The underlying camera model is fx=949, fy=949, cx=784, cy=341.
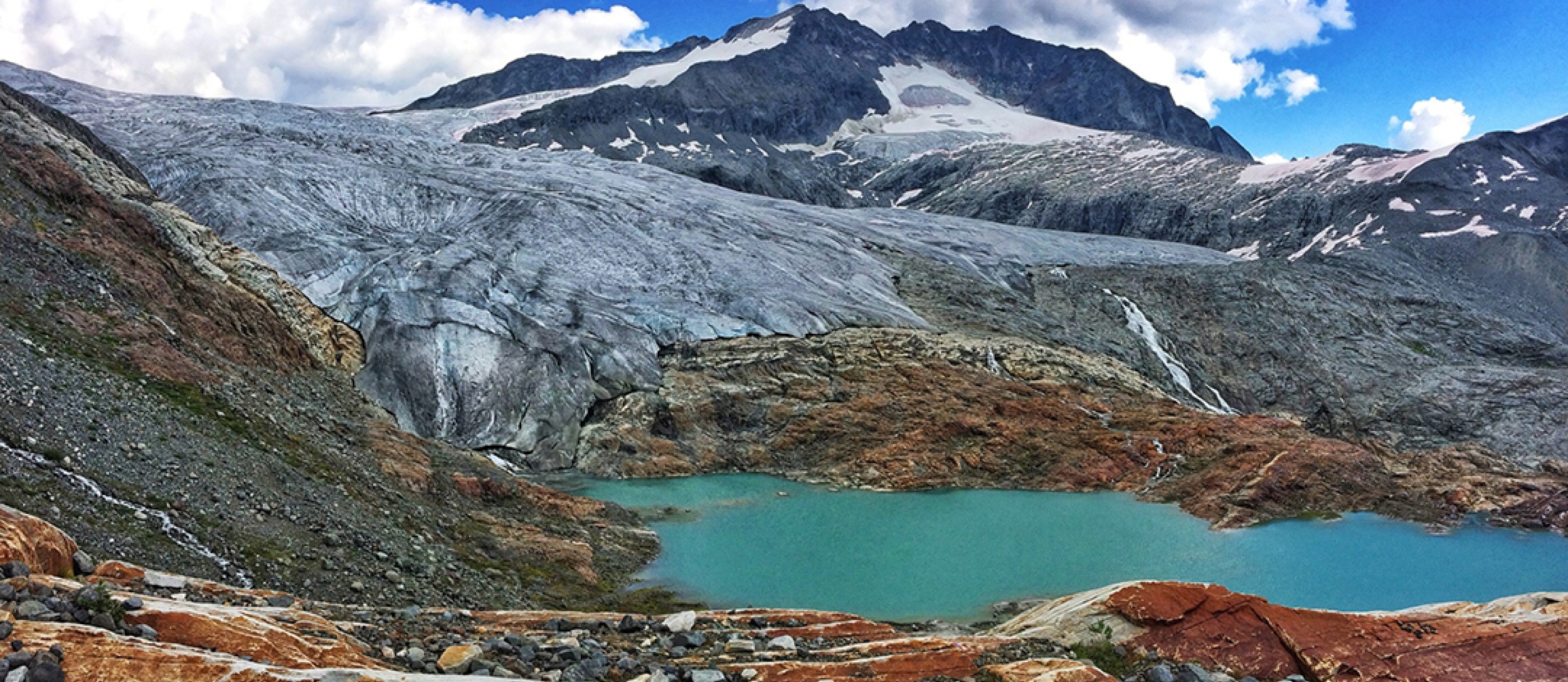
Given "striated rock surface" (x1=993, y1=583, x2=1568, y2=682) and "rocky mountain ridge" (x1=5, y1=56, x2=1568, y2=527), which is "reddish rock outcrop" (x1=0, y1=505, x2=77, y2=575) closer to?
"striated rock surface" (x1=993, y1=583, x2=1568, y2=682)

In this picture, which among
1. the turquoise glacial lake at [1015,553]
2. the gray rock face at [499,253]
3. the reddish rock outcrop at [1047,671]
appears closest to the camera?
the reddish rock outcrop at [1047,671]

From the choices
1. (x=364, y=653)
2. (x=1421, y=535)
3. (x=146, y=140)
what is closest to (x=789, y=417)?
(x=1421, y=535)

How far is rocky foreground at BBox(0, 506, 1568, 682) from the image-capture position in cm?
1077

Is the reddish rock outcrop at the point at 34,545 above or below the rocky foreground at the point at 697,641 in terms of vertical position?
above

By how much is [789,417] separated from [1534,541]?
3605 cm

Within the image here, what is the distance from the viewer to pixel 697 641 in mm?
15914

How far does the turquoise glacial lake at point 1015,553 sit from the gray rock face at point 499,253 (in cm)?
1109

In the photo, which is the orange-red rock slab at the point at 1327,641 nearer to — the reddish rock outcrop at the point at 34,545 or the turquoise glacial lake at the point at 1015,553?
the turquoise glacial lake at the point at 1015,553

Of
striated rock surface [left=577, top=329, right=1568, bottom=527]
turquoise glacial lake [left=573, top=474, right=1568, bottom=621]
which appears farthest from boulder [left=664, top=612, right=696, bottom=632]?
striated rock surface [left=577, top=329, right=1568, bottom=527]

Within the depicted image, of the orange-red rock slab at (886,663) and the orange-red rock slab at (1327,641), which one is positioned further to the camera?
the orange-red rock slab at (1327,641)

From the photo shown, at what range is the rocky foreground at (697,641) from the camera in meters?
10.8

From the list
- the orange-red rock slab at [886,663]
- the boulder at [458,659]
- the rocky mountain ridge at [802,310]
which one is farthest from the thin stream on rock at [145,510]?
the rocky mountain ridge at [802,310]

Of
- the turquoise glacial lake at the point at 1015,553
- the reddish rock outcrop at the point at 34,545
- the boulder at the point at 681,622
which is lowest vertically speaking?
the turquoise glacial lake at the point at 1015,553

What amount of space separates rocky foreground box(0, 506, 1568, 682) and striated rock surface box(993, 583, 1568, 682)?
34 millimetres
